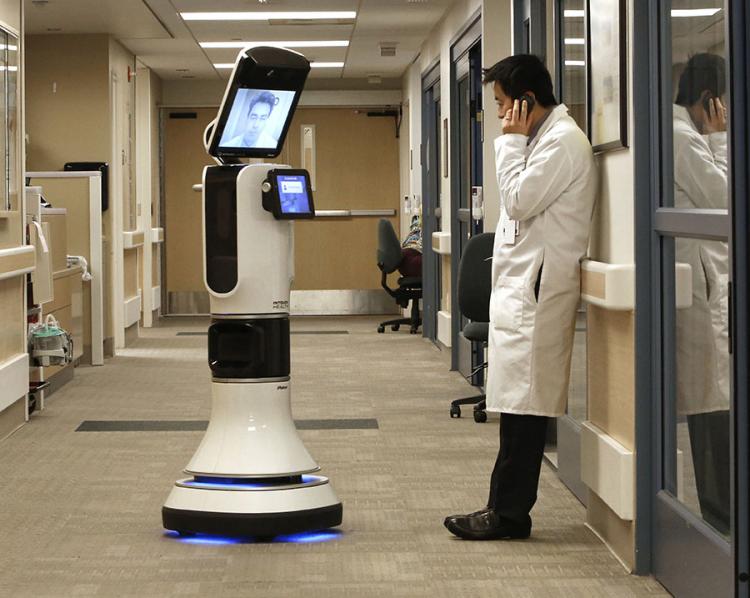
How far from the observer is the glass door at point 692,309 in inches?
114

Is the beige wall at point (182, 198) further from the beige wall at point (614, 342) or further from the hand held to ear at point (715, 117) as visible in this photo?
the hand held to ear at point (715, 117)

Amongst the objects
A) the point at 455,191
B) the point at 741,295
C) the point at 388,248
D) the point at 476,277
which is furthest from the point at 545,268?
the point at 388,248

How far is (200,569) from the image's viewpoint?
12.1ft

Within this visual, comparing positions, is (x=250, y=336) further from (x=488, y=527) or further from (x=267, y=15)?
(x=267, y=15)

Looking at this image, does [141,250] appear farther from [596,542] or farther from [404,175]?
[596,542]

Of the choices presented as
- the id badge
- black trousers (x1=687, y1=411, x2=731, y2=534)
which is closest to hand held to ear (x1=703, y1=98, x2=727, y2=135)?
black trousers (x1=687, y1=411, x2=731, y2=534)

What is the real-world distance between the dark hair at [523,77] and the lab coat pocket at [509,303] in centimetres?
61

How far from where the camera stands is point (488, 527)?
3994 mm

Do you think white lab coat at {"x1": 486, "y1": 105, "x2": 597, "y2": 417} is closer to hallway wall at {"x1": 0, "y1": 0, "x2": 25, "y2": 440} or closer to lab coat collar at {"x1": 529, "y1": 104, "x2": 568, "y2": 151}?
lab coat collar at {"x1": 529, "y1": 104, "x2": 568, "y2": 151}

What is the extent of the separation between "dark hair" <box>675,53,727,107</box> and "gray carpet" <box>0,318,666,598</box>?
1376 mm

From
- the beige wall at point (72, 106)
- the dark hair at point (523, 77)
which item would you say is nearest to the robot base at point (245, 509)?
the dark hair at point (523, 77)

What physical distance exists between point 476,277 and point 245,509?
2226mm

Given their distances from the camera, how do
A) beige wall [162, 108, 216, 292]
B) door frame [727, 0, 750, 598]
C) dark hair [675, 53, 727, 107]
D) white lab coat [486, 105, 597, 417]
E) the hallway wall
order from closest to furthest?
door frame [727, 0, 750, 598]
dark hair [675, 53, 727, 107]
white lab coat [486, 105, 597, 417]
the hallway wall
beige wall [162, 108, 216, 292]

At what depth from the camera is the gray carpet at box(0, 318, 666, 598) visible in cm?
354
